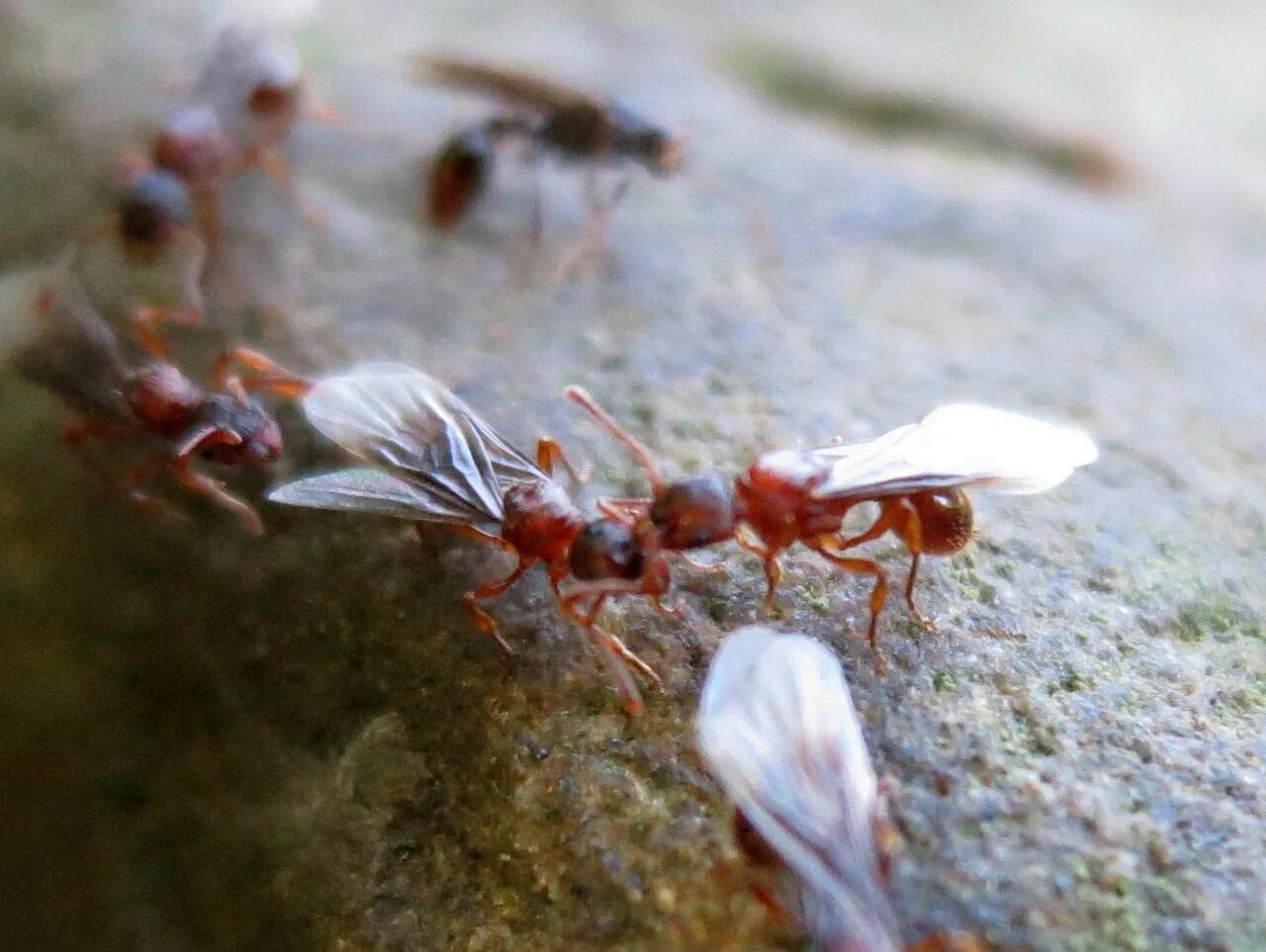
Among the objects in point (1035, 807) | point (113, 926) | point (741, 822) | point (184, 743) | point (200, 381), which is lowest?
point (113, 926)

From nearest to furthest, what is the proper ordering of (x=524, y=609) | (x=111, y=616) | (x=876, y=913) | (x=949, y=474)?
(x=876, y=913)
(x=949, y=474)
(x=524, y=609)
(x=111, y=616)

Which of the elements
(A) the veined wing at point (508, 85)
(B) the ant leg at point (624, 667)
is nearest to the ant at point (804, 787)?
(B) the ant leg at point (624, 667)

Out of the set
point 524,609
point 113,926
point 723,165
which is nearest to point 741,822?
point 524,609

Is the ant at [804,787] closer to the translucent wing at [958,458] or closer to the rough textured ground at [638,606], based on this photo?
the rough textured ground at [638,606]

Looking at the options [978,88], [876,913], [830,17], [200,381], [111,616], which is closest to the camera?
[876,913]

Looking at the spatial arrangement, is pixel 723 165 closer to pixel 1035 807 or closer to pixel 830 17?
pixel 830 17

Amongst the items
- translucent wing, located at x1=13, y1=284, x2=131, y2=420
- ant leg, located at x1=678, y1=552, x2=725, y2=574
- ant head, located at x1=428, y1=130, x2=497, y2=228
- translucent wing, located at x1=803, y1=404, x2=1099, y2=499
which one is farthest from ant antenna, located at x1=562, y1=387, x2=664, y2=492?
ant head, located at x1=428, y1=130, x2=497, y2=228
